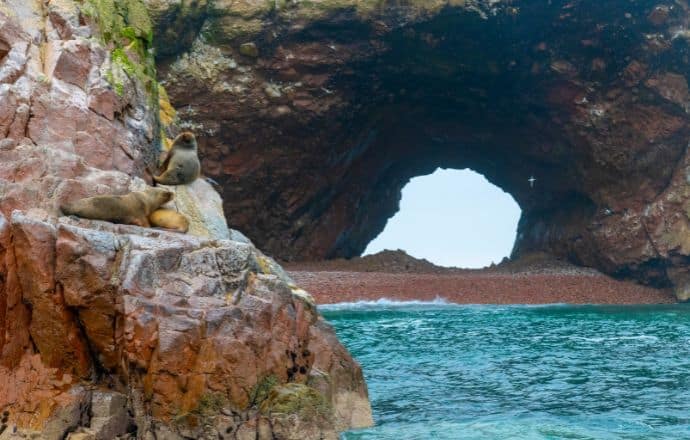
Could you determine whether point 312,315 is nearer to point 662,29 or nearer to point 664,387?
point 664,387

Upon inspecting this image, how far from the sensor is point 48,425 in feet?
21.7

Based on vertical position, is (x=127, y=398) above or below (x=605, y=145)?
below

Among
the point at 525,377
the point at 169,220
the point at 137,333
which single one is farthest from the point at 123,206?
the point at 525,377

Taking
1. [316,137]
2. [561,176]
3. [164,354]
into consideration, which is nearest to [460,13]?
[316,137]

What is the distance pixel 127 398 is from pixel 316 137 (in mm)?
26846

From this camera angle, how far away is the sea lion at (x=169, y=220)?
29.7 feet

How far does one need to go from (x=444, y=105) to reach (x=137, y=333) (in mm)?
28849

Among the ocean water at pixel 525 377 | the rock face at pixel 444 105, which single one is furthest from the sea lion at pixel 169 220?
the rock face at pixel 444 105

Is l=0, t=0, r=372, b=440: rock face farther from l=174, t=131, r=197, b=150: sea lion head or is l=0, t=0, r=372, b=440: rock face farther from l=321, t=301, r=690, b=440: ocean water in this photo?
l=174, t=131, r=197, b=150: sea lion head

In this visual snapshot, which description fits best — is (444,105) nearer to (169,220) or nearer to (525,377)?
(525,377)

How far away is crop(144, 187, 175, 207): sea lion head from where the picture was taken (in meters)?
9.15

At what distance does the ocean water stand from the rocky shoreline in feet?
31.0

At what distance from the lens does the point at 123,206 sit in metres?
8.64

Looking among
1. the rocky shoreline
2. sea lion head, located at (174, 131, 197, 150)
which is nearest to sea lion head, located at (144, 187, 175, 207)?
sea lion head, located at (174, 131, 197, 150)
